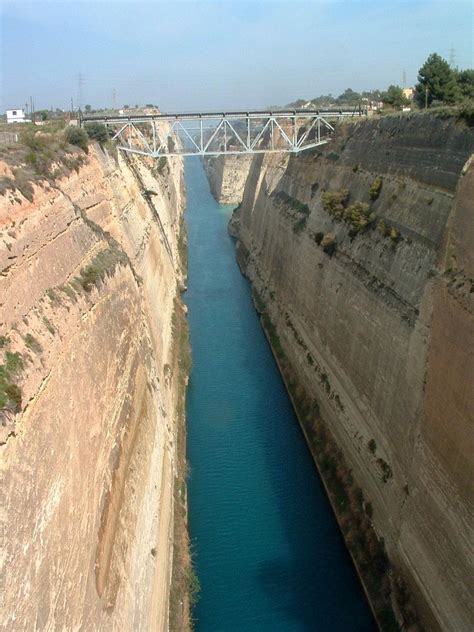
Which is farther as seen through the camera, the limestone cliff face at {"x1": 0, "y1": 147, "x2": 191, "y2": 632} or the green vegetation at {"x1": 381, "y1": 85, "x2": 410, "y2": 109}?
the green vegetation at {"x1": 381, "y1": 85, "x2": 410, "y2": 109}

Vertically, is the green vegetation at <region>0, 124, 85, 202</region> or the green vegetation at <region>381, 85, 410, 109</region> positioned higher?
the green vegetation at <region>381, 85, 410, 109</region>

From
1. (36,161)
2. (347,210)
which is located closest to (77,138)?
(36,161)

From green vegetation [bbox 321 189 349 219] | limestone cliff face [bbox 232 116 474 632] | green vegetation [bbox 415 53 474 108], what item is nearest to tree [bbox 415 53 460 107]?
green vegetation [bbox 415 53 474 108]

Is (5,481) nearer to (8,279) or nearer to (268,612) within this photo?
(8,279)

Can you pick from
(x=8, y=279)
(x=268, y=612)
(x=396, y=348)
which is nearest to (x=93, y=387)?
(x=8, y=279)

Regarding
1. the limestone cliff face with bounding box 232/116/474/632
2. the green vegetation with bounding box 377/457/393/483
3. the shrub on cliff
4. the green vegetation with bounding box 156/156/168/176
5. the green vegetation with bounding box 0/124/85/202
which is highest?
the shrub on cliff

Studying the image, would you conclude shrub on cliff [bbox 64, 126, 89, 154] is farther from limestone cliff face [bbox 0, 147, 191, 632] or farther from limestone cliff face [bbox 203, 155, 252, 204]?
limestone cliff face [bbox 203, 155, 252, 204]

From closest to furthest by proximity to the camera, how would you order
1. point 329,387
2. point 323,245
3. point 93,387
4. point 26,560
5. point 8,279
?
point 26,560 → point 8,279 → point 93,387 → point 329,387 → point 323,245
